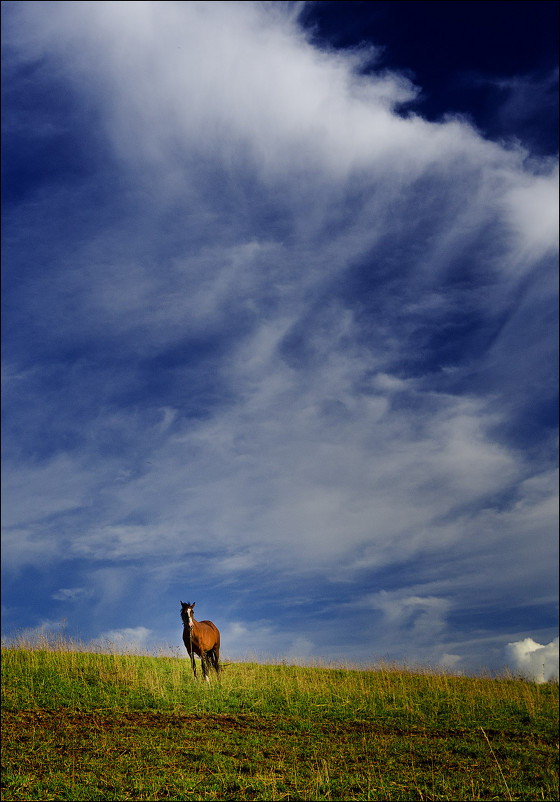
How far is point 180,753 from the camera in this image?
15.0 meters

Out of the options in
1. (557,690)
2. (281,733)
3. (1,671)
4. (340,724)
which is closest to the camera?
(281,733)

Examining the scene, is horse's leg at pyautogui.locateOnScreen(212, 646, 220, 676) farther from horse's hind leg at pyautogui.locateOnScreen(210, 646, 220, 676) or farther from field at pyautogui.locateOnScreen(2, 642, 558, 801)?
field at pyautogui.locateOnScreen(2, 642, 558, 801)

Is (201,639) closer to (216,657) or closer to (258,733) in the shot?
(216,657)

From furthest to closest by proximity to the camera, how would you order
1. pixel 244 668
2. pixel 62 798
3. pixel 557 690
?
1. pixel 557 690
2. pixel 244 668
3. pixel 62 798

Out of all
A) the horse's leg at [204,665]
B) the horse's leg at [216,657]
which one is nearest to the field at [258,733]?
the horse's leg at [204,665]

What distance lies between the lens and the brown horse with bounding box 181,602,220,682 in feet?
73.8

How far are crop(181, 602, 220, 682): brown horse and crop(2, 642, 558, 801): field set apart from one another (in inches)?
29.7

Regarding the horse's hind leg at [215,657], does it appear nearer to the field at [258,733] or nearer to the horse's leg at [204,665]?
the field at [258,733]

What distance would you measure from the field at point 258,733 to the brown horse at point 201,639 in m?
0.75

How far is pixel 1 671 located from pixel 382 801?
53.3 feet

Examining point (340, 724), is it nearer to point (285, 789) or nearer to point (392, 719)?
point (392, 719)

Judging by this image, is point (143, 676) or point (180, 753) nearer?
point (180, 753)

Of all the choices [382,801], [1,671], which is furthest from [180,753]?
[1,671]

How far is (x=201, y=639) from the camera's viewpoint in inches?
906
